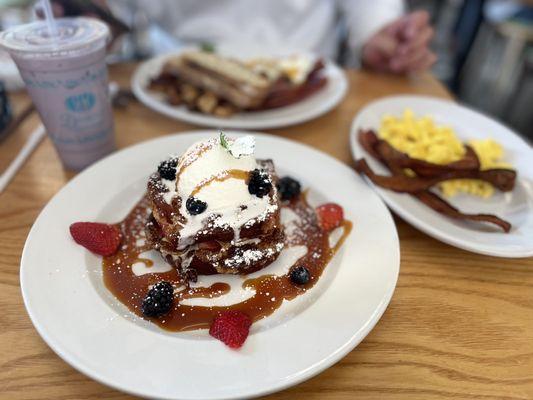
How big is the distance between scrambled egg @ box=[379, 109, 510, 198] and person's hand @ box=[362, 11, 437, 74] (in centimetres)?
67

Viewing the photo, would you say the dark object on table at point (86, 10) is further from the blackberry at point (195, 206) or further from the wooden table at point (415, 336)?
the blackberry at point (195, 206)

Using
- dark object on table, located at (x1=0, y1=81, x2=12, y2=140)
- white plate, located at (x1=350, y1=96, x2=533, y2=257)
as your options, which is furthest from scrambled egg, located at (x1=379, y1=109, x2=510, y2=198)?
dark object on table, located at (x1=0, y1=81, x2=12, y2=140)

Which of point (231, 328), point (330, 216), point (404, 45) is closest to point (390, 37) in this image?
point (404, 45)

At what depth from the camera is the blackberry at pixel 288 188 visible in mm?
1451

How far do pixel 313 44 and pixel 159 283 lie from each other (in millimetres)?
2189

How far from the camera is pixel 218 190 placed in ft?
3.80

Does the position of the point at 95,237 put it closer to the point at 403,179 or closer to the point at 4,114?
the point at 4,114

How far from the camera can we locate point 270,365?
879 mm

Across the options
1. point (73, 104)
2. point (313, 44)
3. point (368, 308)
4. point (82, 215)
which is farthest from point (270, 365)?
point (313, 44)

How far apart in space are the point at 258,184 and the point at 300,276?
11.9 inches

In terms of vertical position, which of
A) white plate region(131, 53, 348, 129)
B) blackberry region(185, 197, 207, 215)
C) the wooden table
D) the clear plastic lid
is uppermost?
the clear plastic lid

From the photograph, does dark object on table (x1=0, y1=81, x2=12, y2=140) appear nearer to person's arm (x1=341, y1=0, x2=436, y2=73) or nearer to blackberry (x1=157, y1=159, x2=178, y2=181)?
blackberry (x1=157, y1=159, x2=178, y2=181)

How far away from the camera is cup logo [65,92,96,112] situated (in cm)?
138

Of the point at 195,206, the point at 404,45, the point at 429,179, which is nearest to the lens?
the point at 195,206
